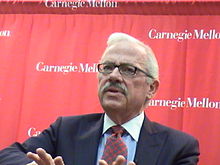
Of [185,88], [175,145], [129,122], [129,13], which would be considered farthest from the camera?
[129,13]

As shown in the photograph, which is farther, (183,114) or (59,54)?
(59,54)

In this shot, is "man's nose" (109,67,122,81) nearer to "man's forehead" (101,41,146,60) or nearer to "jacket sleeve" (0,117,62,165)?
"man's forehead" (101,41,146,60)

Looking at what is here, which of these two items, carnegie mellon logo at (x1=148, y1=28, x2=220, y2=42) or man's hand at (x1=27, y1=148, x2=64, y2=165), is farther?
carnegie mellon logo at (x1=148, y1=28, x2=220, y2=42)

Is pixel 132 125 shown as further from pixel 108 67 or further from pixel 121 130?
pixel 108 67

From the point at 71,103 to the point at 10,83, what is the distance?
0.52m

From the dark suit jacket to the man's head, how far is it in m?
0.11

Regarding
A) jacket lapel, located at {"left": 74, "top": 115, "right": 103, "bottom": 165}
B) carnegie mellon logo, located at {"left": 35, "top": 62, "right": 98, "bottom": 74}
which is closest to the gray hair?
jacket lapel, located at {"left": 74, "top": 115, "right": 103, "bottom": 165}

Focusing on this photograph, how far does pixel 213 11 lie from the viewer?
2.35 m

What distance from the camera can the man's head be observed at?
5.22ft

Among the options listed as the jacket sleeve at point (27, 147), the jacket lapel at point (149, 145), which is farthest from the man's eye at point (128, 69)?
the jacket sleeve at point (27, 147)

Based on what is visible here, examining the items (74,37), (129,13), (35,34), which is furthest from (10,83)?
(129,13)

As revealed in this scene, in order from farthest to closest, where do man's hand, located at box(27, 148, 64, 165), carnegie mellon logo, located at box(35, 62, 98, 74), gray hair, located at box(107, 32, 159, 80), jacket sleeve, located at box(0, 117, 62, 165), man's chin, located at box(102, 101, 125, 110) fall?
1. carnegie mellon logo, located at box(35, 62, 98, 74)
2. gray hair, located at box(107, 32, 159, 80)
3. man's chin, located at box(102, 101, 125, 110)
4. jacket sleeve, located at box(0, 117, 62, 165)
5. man's hand, located at box(27, 148, 64, 165)

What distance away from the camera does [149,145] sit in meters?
1.56

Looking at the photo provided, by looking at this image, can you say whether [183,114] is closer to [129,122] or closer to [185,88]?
[185,88]
